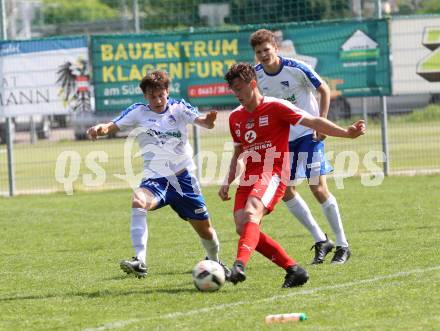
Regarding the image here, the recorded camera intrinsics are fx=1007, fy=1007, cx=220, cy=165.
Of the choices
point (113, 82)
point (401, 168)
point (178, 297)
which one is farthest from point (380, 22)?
point (178, 297)

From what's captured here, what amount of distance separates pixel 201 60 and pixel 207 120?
941cm

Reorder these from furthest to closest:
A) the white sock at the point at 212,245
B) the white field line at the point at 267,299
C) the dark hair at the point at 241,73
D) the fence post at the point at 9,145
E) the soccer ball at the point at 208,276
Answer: the fence post at the point at 9,145
the white sock at the point at 212,245
the dark hair at the point at 241,73
the soccer ball at the point at 208,276
the white field line at the point at 267,299

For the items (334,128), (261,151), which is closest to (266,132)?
(261,151)

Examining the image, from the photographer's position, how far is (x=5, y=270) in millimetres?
9328

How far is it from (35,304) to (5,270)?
2.09 metres

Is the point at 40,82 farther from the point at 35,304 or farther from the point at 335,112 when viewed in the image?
the point at 35,304

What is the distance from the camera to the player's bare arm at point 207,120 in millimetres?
8179

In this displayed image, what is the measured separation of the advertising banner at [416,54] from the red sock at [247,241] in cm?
1070

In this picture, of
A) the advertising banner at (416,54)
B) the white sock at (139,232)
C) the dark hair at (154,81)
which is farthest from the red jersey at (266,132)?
the advertising banner at (416,54)

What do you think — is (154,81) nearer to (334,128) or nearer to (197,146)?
(334,128)

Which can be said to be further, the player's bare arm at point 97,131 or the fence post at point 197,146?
the fence post at point 197,146

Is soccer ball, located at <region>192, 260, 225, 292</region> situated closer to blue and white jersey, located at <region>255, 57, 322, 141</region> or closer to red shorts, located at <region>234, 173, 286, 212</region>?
red shorts, located at <region>234, 173, 286, 212</region>

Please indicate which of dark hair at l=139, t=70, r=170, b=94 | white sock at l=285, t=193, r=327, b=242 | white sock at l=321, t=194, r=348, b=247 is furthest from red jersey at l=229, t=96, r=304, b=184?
white sock at l=321, t=194, r=348, b=247

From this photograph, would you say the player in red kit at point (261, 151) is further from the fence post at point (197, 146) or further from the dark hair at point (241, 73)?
the fence post at point (197, 146)
